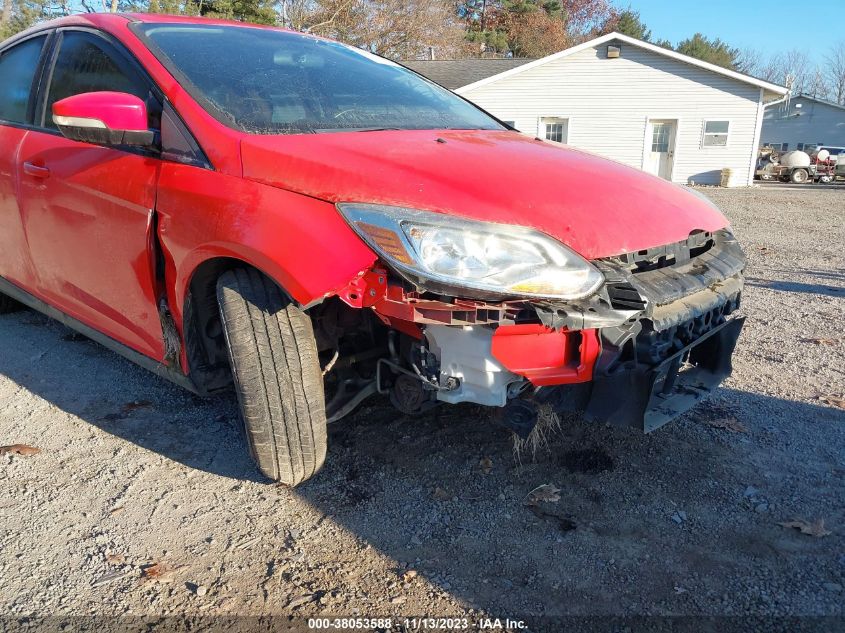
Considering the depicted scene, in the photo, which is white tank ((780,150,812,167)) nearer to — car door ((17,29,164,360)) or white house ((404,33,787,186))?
white house ((404,33,787,186))

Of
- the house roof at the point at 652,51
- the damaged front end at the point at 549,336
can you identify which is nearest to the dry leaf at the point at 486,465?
the damaged front end at the point at 549,336

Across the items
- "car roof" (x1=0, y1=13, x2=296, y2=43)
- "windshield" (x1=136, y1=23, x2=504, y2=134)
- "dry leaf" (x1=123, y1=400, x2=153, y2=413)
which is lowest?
"dry leaf" (x1=123, y1=400, x2=153, y2=413)

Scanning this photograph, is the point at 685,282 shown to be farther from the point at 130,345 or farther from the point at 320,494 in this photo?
the point at 130,345

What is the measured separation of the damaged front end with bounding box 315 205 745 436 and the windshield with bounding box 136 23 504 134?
0.82 meters

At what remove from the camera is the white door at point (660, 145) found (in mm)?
23109

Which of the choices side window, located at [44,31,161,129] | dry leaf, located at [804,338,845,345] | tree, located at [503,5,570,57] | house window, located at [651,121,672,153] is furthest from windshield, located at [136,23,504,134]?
tree, located at [503,5,570,57]

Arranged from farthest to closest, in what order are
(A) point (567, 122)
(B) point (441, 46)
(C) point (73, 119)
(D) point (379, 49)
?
(B) point (441, 46) → (D) point (379, 49) → (A) point (567, 122) → (C) point (73, 119)

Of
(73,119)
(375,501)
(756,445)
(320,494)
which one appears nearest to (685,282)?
(756,445)

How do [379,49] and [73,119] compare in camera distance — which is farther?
[379,49]

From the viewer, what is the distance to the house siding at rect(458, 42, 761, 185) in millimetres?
22312

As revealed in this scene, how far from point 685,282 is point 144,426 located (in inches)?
98.8

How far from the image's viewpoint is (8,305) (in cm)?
472

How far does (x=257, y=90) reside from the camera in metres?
2.66

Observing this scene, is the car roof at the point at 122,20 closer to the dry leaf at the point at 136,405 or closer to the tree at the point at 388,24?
the dry leaf at the point at 136,405
